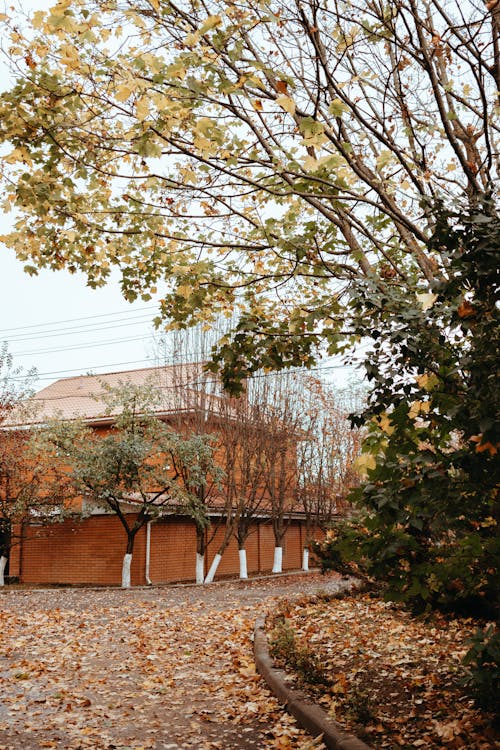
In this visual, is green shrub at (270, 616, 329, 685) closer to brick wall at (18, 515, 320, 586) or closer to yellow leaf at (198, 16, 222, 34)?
yellow leaf at (198, 16, 222, 34)

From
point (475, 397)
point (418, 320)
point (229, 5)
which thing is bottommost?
point (475, 397)

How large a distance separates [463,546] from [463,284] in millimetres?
1547

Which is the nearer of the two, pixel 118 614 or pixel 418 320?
pixel 418 320

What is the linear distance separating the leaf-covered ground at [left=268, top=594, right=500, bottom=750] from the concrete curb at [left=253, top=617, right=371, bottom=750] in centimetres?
9

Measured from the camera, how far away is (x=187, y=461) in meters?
20.4

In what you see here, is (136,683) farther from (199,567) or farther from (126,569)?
(199,567)

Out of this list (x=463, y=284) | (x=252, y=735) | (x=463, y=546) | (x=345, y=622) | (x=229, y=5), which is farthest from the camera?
(x=345, y=622)

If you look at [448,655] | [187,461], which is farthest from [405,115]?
[187,461]

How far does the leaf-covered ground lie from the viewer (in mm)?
4324

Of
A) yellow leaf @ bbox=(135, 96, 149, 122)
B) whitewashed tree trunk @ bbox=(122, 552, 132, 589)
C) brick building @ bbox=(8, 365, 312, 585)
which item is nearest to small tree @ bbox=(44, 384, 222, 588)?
whitewashed tree trunk @ bbox=(122, 552, 132, 589)

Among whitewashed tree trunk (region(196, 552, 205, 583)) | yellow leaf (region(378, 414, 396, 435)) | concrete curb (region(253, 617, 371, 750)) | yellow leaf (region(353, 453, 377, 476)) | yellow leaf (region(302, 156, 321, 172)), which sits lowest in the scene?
whitewashed tree trunk (region(196, 552, 205, 583))

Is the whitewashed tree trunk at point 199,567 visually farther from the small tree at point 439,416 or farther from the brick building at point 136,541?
the small tree at point 439,416

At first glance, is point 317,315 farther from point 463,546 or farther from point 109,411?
point 109,411

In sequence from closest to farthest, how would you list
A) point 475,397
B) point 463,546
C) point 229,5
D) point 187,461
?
point 475,397
point 463,546
point 229,5
point 187,461
